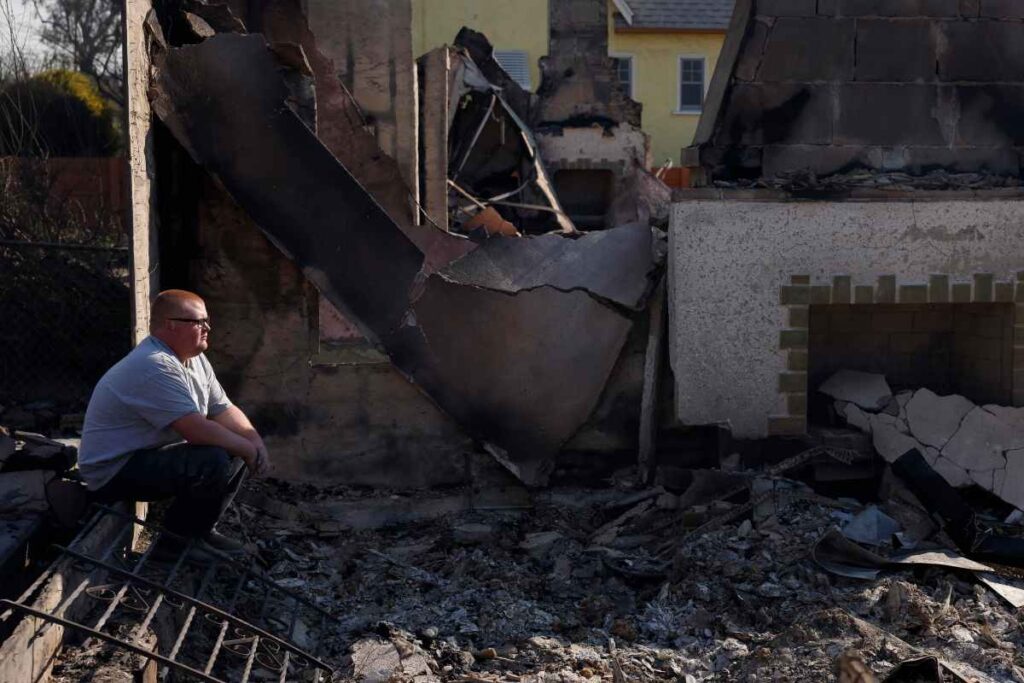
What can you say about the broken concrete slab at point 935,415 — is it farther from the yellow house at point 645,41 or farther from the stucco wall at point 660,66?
the stucco wall at point 660,66

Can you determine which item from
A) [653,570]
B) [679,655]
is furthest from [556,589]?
[679,655]

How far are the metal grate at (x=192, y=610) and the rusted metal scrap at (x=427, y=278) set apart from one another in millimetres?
2018

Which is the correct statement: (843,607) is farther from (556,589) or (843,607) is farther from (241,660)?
(241,660)

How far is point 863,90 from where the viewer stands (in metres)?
7.50

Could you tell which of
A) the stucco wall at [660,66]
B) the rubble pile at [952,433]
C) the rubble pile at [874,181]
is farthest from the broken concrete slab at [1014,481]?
the stucco wall at [660,66]

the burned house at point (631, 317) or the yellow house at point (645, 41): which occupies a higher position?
the yellow house at point (645, 41)

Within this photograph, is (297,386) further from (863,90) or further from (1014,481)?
(1014,481)

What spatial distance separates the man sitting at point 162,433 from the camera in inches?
202

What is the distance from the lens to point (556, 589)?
6117 millimetres

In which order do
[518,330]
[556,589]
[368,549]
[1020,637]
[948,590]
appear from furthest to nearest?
[518,330] → [368,549] → [556,589] → [948,590] → [1020,637]

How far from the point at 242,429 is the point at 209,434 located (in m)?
0.44

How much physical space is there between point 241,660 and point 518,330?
3006 millimetres

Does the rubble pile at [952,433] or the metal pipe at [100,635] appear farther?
the rubble pile at [952,433]

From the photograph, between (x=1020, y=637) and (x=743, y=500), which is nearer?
(x=1020, y=637)
